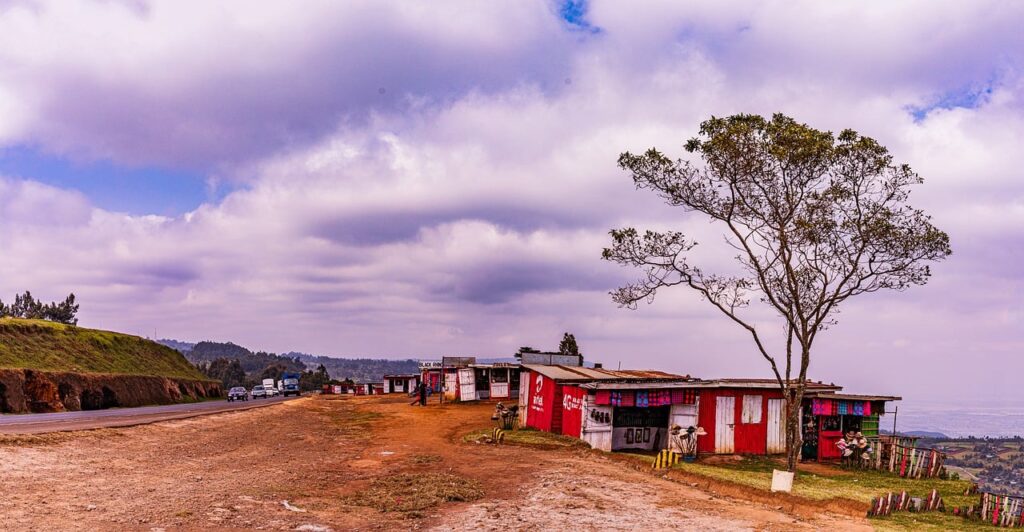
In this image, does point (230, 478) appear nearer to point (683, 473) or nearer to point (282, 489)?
point (282, 489)

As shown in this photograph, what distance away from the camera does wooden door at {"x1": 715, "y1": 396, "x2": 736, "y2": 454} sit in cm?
3278

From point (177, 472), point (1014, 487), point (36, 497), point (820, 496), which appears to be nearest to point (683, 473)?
point (820, 496)

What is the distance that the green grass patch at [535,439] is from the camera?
3225 centimetres

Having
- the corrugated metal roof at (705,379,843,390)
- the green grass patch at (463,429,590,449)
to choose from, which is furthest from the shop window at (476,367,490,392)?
the corrugated metal roof at (705,379,843,390)

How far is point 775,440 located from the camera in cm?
3456

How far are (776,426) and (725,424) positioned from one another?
363 cm

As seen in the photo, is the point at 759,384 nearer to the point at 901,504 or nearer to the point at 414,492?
the point at 901,504

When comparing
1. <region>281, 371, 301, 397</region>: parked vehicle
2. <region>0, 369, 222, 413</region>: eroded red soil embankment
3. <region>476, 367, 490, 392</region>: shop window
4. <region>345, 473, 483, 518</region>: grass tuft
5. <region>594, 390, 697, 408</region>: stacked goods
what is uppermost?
<region>594, 390, 697, 408</region>: stacked goods

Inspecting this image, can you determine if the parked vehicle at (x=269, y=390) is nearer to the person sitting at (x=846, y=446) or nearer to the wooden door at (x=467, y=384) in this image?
the wooden door at (x=467, y=384)

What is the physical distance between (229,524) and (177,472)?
8.96 metres

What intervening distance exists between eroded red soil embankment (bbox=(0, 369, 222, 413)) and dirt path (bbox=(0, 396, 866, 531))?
23387 mm

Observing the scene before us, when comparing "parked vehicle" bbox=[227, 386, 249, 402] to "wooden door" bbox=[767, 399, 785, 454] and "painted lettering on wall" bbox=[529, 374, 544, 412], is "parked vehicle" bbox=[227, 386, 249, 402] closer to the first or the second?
"painted lettering on wall" bbox=[529, 374, 544, 412]

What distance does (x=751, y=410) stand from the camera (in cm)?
3378

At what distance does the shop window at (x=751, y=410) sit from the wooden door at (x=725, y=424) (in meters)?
0.69
